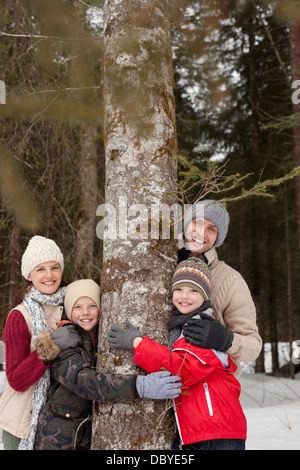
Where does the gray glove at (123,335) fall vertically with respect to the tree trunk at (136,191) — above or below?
below

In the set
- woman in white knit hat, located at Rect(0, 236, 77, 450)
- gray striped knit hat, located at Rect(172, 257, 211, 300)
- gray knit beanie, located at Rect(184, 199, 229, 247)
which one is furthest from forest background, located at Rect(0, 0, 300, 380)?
woman in white knit hat, located at Rect(0, 236, 77, 450)

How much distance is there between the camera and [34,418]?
269 cm

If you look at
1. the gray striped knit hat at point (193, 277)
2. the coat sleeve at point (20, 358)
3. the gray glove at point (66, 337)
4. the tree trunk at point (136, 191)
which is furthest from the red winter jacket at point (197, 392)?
the coat sleeve at point (20, 358)

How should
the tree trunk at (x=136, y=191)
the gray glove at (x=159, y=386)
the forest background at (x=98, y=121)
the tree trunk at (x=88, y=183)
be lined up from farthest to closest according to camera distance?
the tree trunk at (x=88, y=183) < the forest background at (x=98, y=121) < the tree trunk at (x=136, y=191) < the gray glove at (x=159, y=386)

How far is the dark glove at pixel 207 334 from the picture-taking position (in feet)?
7.80

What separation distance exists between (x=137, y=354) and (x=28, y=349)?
83cm

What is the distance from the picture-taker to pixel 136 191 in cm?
268

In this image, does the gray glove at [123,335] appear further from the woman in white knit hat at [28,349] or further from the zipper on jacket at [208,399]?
the zipper on jacket at [208,399]

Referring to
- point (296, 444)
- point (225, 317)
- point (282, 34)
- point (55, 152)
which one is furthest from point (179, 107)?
point (225, 317)

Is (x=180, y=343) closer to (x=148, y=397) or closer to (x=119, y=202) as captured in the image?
(x=148, y=397)

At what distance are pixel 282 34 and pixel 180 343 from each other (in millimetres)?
11800

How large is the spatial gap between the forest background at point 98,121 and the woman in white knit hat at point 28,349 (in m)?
1.18

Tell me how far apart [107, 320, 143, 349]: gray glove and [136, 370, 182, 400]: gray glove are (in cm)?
21

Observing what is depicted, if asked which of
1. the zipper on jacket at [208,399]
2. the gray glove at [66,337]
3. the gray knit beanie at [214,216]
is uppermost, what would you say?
the gray knit beanie at [214,216]
